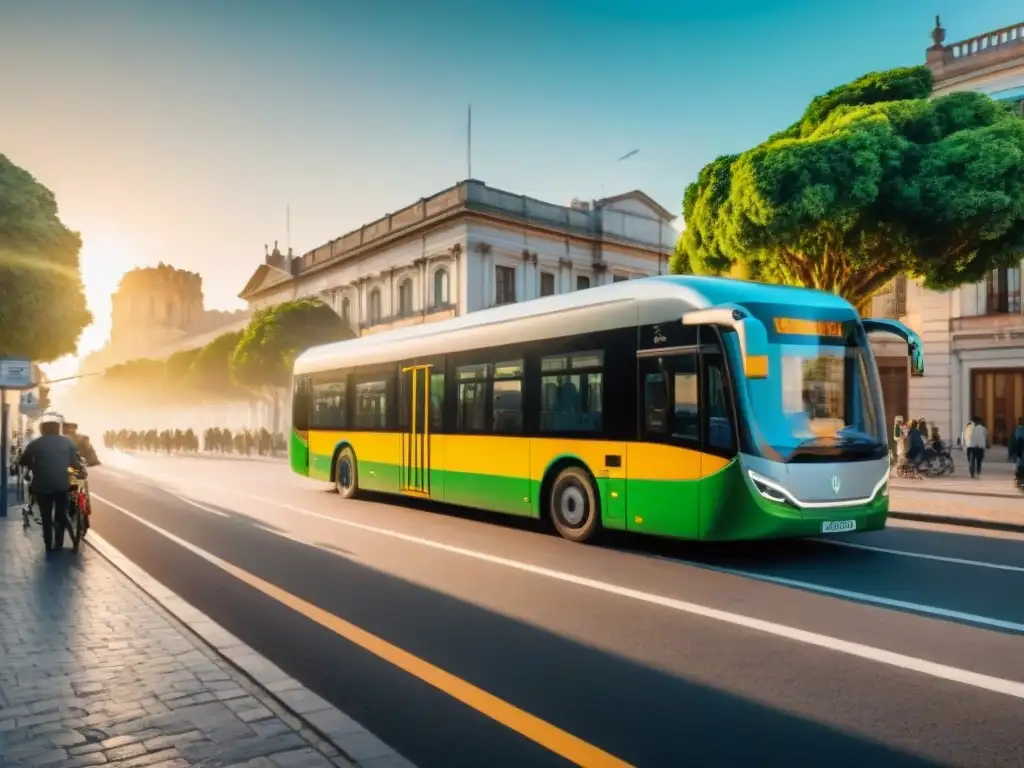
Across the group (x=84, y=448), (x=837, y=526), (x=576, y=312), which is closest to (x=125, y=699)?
(x=837, y=526)

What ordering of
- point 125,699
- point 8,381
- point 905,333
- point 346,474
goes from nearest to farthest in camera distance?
point 125,699, point 905,333, point 8,381, point 346,474

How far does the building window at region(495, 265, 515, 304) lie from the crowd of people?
1329 centimetres

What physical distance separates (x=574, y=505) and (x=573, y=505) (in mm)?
26

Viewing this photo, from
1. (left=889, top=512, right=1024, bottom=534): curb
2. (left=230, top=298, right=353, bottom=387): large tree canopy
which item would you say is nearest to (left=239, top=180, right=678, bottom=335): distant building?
(left=230, top=298, right=353, bottom=387): large tree canopy

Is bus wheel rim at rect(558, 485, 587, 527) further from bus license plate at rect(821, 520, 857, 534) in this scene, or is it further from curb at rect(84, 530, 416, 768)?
curb at rect(84, 530, 416, 768)

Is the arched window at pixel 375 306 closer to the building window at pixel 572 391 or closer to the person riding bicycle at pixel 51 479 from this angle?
the building window at pixel 572 391

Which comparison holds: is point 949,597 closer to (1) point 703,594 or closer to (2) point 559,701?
(1) point 703,594

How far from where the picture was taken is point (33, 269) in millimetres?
24359

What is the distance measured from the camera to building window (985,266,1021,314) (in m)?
30.4

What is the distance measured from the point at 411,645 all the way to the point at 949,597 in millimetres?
4513

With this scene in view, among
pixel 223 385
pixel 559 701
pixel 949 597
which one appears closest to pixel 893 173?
pixel 949 597

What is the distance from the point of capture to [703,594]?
759 centimetres

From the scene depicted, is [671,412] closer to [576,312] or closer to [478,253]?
[576,312]

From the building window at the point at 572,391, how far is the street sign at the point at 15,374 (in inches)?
313
